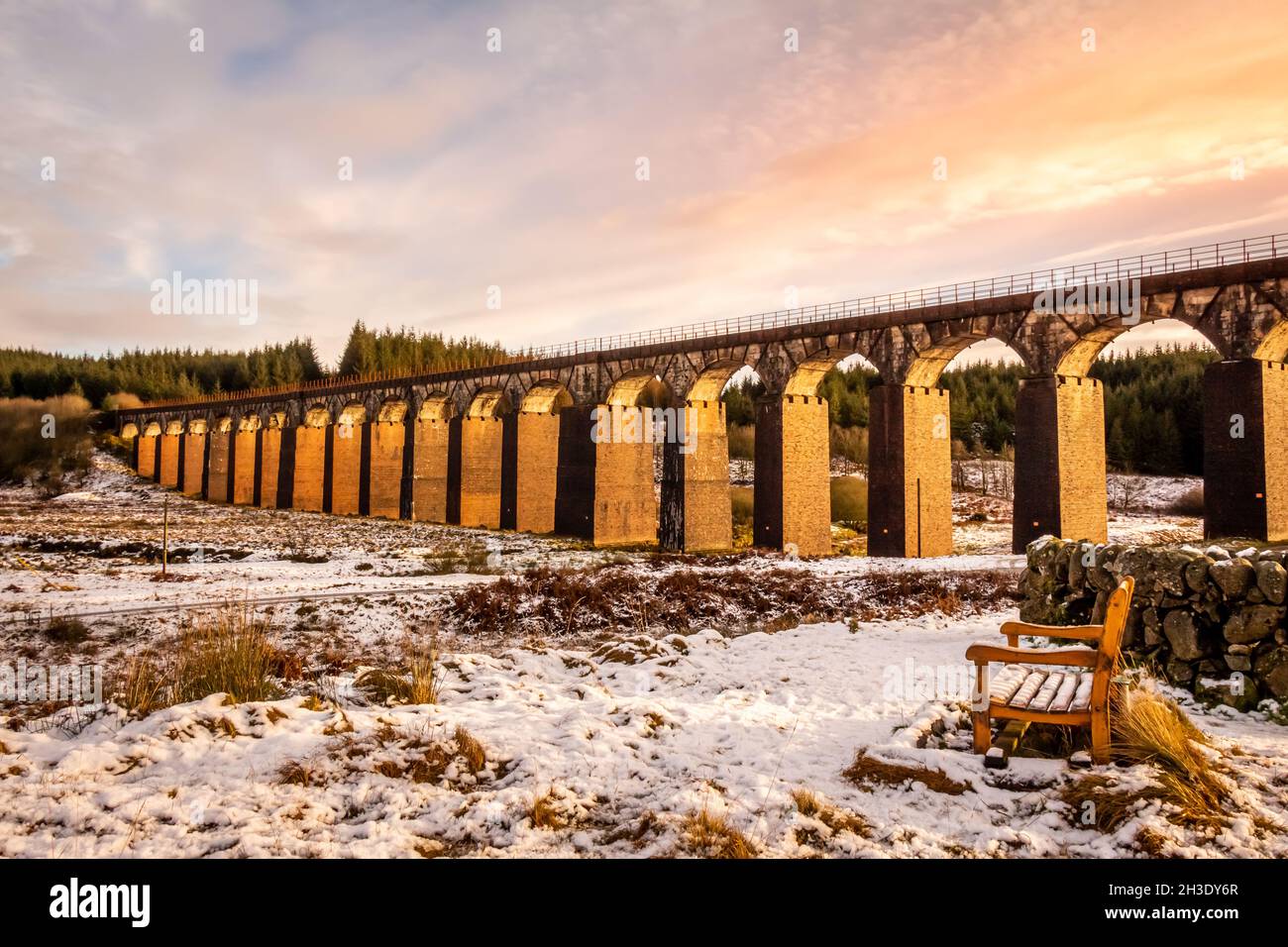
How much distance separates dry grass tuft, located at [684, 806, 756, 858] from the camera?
158 inches

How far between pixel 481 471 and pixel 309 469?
17.6 meters

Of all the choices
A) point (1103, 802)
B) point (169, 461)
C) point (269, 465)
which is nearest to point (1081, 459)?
point (1103, 802)

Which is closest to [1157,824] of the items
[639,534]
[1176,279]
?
[1176,279]

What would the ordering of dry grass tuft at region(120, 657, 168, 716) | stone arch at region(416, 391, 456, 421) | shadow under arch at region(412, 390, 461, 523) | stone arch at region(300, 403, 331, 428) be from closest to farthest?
dry grass tuft at region(120, 657, 168, 716), shadow under arch at region(412, 390, 461, 523), stone arch at region(416, 391, 456, 421), stone arch at region(300, 403, 331, 428)

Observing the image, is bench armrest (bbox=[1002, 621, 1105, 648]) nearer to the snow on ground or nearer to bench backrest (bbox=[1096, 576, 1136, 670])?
bench backrest (bbox=[1096, 576, 1136, 670])

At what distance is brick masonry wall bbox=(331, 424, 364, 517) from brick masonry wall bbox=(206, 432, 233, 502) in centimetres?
1597

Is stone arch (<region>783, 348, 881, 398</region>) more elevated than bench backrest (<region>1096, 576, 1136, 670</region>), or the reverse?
stone arch (<region>783, 348, 881, 398</region>)

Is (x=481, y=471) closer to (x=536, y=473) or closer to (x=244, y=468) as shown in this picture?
(x=536, y=473)

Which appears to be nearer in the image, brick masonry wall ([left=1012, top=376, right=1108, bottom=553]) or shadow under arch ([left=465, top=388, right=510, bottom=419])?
brick masonry wall ([left=1012, top=376, right=1108, bottom=553])

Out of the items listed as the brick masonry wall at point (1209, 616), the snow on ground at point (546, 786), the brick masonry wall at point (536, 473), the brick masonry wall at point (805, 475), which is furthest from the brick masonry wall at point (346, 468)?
the brick masonry wall at point (1209, 616)

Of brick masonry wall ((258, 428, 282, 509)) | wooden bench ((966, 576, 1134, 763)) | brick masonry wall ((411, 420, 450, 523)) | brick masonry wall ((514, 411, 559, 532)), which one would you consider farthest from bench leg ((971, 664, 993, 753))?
brick masonry wall ((258, 428, 282, 509))

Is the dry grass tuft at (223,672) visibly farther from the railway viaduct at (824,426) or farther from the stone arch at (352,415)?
the stone arch at (352,415)
